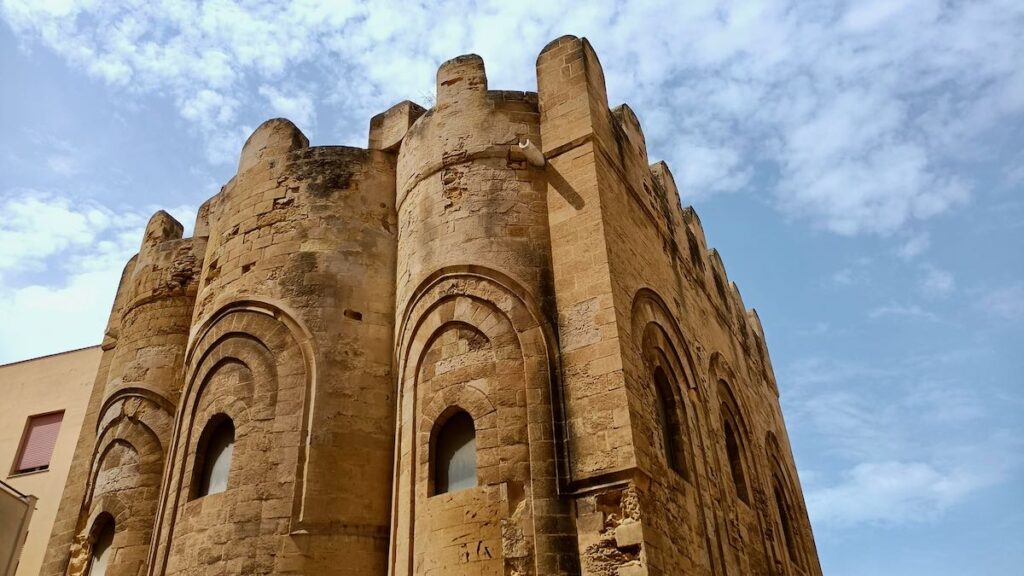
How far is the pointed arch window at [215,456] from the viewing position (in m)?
8.17

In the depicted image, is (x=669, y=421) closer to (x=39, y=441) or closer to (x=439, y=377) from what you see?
(x=439, y=377)

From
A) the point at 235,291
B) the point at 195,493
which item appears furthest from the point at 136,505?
the point at 235,291

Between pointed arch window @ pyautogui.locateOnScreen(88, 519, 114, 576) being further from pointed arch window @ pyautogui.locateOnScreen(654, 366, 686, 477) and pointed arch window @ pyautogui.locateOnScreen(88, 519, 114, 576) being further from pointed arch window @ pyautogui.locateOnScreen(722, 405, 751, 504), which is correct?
pointed arch window @ pyautogui.locateOnScreen(722, 405, 751, 504)

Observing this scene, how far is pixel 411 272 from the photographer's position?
8.50 m

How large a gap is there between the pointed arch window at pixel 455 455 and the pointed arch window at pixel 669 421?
6.25 feet

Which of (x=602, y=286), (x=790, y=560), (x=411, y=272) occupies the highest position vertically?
(x=411, y=272)

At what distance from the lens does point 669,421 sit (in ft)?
26.7

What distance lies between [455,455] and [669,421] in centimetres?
237

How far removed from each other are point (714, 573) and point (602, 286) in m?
2.98

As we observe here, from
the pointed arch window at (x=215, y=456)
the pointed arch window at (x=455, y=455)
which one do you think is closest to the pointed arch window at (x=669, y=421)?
the pointed arch window at (x=455, y=455)

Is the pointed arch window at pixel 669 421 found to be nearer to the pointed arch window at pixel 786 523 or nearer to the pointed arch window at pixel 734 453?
the pointed arch window at pixel 734 453

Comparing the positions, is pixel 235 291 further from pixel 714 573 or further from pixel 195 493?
pixel 714 573

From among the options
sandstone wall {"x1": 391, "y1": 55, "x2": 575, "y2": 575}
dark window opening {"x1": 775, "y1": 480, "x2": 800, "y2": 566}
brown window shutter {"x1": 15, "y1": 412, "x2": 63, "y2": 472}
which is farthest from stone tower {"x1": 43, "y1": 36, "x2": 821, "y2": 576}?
brown window shutter {"x1": 15, "y1": 412, "x2": 63, "y2": 472}

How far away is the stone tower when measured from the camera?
6691 millimetres
